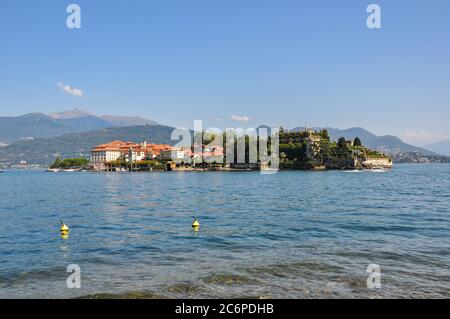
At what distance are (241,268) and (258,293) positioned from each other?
331cm

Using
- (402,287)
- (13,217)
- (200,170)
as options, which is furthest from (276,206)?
(200,170)

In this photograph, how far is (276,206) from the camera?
43.2 meters

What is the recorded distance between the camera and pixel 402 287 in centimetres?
1416

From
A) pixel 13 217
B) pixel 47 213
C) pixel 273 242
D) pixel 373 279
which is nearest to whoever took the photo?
pixel 373 279

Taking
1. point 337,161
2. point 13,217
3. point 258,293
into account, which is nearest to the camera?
point 258,293

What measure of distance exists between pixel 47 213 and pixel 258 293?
31.8 metres
